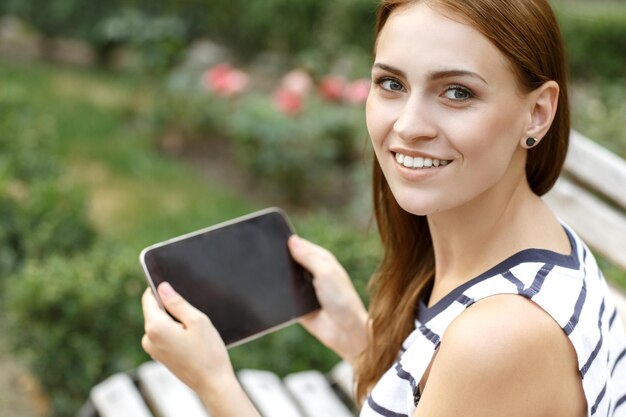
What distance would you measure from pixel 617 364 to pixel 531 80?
2.24 ft

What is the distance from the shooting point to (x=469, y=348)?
1.50m

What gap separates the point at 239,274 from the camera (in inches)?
83.4

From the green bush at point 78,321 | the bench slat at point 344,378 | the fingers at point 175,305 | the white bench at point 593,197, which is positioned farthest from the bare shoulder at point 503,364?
the green bush at point 78,321

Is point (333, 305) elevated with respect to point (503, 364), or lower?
lower

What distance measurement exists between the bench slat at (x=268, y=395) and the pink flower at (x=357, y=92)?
2936 millimetres

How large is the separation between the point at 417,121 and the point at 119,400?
1.71 metres

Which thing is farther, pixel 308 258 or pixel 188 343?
pixel 308 258

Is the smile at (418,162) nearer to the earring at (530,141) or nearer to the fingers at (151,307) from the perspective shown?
the earring at (530,141)

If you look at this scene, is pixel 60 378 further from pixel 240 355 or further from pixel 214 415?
pixel 214 415

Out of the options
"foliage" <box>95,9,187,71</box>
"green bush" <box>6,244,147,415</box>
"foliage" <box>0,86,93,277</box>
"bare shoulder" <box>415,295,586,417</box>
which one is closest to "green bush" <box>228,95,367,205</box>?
"foliage" <box>95,9,187,71</box>

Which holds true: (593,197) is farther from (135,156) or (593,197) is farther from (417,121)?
(135,156)

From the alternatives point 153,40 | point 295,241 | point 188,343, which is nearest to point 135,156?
point 153,40

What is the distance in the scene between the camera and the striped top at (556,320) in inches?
62.4

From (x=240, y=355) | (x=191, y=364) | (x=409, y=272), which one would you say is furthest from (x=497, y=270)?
(x=240, y=355)
